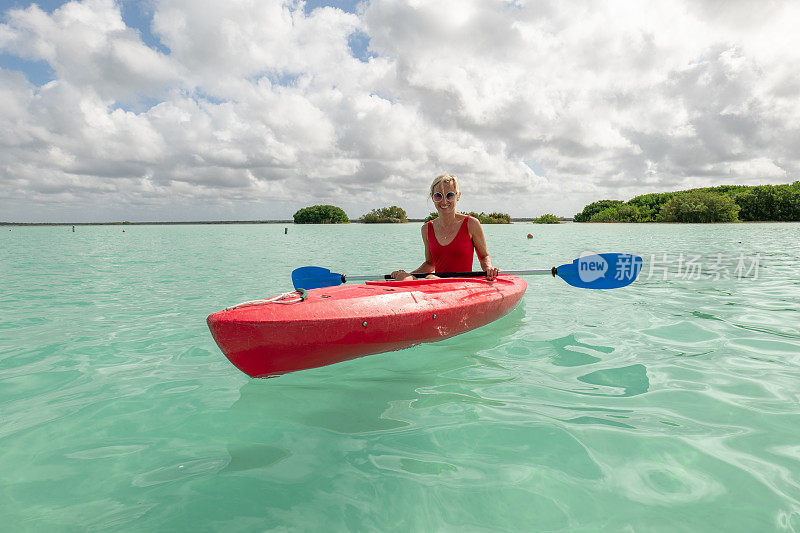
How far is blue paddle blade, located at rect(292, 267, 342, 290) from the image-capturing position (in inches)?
249

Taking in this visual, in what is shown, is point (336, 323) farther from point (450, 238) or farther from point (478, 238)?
point (478, 238)

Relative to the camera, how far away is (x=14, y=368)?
4344 mm

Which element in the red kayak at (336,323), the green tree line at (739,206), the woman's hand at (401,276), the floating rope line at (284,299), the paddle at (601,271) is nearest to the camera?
the red kayak at (336,323)

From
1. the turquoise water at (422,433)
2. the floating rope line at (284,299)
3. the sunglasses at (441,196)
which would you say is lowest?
the turquoise water at (422,433)

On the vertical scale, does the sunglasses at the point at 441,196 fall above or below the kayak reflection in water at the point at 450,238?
above

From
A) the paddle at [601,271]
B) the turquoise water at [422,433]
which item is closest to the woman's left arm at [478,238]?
the paddle at [601,271]

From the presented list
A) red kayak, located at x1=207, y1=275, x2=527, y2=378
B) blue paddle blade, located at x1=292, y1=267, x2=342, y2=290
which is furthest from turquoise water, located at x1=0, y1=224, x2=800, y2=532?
blue paddle blade, located at x1=292, y1=267, x2=342, y2=290

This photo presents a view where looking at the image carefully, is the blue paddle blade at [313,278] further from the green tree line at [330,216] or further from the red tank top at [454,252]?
the green tree line at [330,216]

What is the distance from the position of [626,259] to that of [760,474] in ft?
15.9

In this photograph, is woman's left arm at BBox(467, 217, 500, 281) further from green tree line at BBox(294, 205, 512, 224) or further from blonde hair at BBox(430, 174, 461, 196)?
green tree line at BBox(294, 205, 512, 224)

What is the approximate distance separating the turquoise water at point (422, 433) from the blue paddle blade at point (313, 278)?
62.9 inches

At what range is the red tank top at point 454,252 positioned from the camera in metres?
5.94

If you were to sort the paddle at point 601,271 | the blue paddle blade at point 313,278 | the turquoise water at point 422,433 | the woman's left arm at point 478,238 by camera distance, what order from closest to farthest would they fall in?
the turquoise water at point 422,433, the woman's left arm at point 478,238, the blue paddle blade at point 313,278, the paddle at point 601,271

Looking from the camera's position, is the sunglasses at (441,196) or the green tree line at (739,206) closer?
the sunglasses at (441,196)
